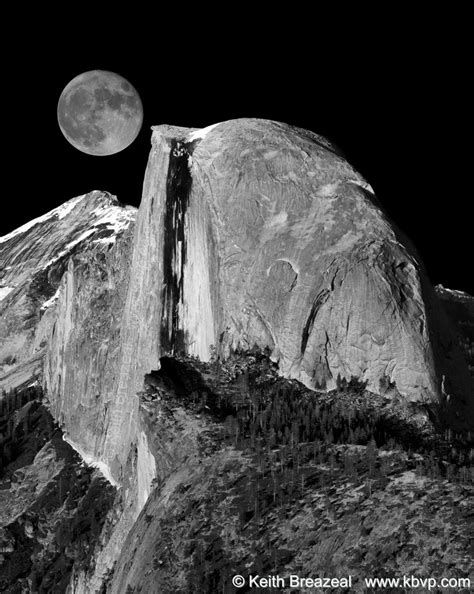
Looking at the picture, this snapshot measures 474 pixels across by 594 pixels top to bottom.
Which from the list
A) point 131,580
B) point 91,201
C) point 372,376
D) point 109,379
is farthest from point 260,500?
point 91,201

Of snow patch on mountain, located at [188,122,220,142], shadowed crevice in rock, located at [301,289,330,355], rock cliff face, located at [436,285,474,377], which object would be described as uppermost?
snow patch on mountain, located at [188,122,220,142]

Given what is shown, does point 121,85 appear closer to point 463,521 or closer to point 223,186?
point 223,186

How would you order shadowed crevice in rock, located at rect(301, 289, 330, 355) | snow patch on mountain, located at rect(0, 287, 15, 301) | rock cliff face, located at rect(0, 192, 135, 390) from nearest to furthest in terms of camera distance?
shadowed crevice in rock, located at rect(301, 289, 330, 355) < rock cliff face, located at rect(0, 192, 135, 390) < snow patch on mountain, located at rect(0, 287, 15, 301)

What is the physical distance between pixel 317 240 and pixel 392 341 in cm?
547

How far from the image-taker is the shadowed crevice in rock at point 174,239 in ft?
208

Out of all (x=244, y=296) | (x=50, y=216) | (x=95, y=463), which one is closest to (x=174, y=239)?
(x=244, y=296)

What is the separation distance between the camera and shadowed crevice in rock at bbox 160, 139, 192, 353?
208 feet

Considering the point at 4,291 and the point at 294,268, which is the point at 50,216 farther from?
the point at 294,268

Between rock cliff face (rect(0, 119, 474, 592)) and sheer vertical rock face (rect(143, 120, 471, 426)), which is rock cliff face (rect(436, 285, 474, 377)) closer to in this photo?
rock cliff face (rect(0, 119, 474, 592))

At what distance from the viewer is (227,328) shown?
194 ft

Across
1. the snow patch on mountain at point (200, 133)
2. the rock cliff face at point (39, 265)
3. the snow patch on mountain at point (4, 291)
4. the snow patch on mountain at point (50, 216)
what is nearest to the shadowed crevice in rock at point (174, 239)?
the snow patch on mountain at point (200, 133)

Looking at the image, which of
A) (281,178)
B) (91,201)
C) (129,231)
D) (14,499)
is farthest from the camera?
(91,201)

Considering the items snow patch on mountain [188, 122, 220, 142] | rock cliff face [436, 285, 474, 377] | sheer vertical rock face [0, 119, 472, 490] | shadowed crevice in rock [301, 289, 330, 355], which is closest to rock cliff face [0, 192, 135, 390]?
sheer vertical rock face [0, 119, 472, 490]

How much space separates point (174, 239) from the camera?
6419cm
